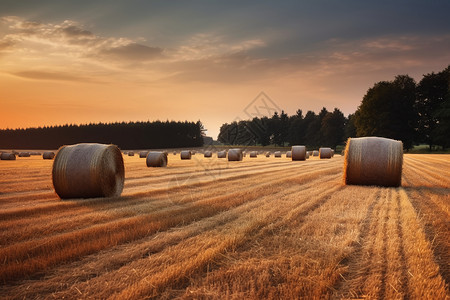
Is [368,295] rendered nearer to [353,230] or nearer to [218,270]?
[218,270]

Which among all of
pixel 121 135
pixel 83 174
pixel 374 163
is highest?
pixel 121 135

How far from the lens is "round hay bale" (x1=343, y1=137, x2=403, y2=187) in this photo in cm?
1108

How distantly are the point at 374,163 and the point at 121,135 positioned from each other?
92181mm

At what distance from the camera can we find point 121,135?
97250 millimetres

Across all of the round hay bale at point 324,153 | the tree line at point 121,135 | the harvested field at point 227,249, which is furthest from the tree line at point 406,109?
the harvested field at point 227,249

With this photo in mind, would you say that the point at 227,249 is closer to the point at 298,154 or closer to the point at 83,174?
the point at 83,174

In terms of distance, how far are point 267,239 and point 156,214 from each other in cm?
258

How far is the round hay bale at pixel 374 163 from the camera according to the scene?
11078 mm

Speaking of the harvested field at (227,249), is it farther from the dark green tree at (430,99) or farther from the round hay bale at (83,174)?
the dark green tree at (430,99)

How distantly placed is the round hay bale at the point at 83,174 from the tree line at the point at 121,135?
271ft

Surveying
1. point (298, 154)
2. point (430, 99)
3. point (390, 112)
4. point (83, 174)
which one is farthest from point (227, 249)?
point (430, 99)

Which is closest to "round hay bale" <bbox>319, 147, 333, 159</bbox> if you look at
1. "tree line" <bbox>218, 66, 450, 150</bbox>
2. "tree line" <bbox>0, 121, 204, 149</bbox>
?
"tree line" <bbox>218, 66, 450, 150</bbox>

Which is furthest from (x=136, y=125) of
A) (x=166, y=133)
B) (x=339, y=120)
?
(x=339, y=120)

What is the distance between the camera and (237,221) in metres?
6.14
